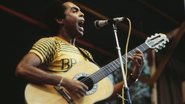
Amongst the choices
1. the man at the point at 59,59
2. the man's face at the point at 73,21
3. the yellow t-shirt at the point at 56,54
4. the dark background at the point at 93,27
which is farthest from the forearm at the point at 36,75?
the dark background at the point at 93,27

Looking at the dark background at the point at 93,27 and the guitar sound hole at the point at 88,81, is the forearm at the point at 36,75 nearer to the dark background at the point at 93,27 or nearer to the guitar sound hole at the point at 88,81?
the guitar sound hole at the point at 88,81

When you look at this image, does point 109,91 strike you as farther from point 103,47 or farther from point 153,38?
point 103,47

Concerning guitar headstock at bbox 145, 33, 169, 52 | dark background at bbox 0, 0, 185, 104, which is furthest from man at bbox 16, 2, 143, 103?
dark background at bbox 0, 0, 185, 104

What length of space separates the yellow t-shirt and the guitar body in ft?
0.20

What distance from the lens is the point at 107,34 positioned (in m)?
5.69

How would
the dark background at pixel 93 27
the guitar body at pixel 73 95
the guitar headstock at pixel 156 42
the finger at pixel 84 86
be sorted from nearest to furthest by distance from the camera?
the guitar body at pixel 73 95
the finger at pixel 84 86
the guitar headstock at pixel 156 42
the dark background at pixel 93 27

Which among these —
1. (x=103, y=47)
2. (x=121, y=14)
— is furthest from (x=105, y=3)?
(x=103, y=47)

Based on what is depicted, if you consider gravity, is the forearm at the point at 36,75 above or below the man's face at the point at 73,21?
below

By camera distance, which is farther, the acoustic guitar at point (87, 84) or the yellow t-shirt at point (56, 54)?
the yellow t-shirt at point (56, 54)

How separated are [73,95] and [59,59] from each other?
0.34m

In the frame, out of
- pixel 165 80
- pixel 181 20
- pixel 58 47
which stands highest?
pixel 181 20

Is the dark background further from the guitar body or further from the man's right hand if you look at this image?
the man's right hand

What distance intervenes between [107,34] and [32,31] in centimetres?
106

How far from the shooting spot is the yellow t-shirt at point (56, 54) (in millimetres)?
3676
